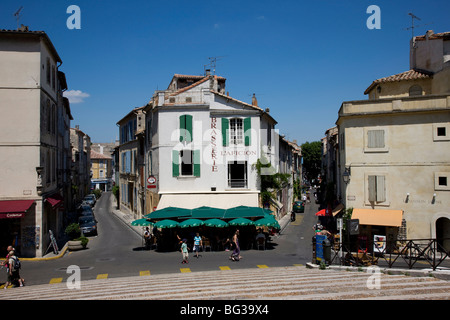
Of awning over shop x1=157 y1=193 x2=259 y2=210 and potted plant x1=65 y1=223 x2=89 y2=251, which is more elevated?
awning over shop x1=157 y1=193 x2=259 y2=210

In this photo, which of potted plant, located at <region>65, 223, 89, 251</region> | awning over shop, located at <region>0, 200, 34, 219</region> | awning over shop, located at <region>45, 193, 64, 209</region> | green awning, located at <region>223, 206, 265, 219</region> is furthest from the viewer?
potted plant, located at <region>65, 223, 89, 251</region>

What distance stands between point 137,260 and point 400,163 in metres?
15.9

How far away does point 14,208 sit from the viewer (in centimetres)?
2048

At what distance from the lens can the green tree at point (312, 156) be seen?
84550 mm

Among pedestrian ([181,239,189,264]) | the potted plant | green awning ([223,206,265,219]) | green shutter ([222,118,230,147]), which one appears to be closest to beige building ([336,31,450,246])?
green awning ([223,206,265,219])

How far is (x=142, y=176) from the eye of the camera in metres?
35.1

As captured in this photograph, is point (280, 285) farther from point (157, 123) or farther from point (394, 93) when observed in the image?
point (394, 93)

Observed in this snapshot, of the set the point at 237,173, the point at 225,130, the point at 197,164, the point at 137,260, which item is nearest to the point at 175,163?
the point at 197,164

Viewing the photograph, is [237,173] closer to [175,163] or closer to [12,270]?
[175,163]

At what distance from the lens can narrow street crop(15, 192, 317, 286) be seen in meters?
17.2

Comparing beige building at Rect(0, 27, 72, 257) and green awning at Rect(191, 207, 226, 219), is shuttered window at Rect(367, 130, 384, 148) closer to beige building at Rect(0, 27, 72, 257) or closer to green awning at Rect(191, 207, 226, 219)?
green awning at Rect(191, 207, 226, 219)
